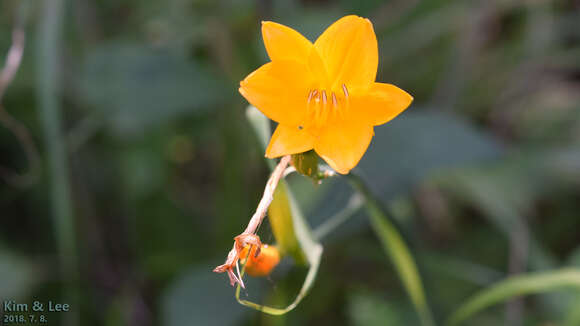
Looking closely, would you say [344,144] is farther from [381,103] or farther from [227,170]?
[227,170]

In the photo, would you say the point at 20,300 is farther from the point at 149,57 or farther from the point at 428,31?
the point at 428,31

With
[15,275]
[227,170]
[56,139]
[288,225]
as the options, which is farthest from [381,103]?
[15,275]

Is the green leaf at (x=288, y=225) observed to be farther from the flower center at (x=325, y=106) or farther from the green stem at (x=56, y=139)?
the green stem at (x=56, y=139)

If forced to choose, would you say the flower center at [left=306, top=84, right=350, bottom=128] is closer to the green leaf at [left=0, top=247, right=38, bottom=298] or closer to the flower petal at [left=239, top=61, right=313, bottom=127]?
the flower petal at [left=239, top=61, right=313, bottom=127]

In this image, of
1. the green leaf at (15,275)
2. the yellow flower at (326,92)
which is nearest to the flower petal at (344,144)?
the yellow flower at (326,92)

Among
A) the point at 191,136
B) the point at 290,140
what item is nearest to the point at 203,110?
the point at 191,136

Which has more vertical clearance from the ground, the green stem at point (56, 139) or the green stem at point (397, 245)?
the green stem at point (56, 139)
